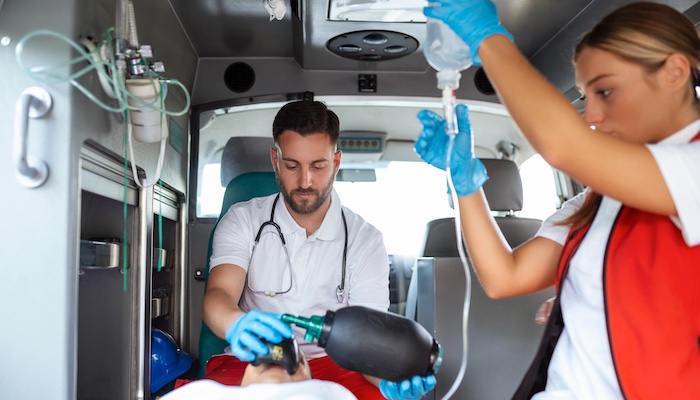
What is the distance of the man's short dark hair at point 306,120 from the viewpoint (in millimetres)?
2828

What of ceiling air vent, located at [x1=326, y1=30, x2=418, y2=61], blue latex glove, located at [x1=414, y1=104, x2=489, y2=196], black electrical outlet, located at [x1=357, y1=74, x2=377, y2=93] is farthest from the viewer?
black electrical outlet, located at [x1=357, y1=74, x2=377, y2=93]

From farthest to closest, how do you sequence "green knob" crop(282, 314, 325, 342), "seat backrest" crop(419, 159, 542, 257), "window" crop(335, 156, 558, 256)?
"window" crop(335, 156, 558, 256) < "seat backrest" crop(419, 159, 542, 257) < "green knob" crop(282, 314, 325, 342)

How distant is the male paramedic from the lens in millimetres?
2680

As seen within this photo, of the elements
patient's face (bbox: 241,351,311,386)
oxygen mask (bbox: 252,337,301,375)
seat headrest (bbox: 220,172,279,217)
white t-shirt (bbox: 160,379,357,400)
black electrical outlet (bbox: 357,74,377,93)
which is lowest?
white t-shirt (bbox: 160,379,357,400)

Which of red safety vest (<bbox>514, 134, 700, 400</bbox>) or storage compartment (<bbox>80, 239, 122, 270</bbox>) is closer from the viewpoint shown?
red safety vest (<bbox>514, 134, 700, 400</bbox>)

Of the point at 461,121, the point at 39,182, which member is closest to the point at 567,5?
the point at 461,121

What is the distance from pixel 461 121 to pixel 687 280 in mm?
729

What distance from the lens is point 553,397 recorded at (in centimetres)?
152

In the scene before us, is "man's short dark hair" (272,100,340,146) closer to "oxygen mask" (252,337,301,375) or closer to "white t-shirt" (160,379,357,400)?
"oxygen mask" (252,337,301,375)

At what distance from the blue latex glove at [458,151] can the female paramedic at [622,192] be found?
280 millimetres

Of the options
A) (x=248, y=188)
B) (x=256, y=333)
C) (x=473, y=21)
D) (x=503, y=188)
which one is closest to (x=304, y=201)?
(x=248, y=188)

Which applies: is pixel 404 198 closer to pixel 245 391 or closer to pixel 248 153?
pixel 248 153

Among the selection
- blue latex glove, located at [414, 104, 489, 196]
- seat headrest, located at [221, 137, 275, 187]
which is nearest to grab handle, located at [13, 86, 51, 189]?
blue latex glove, located at [414, 104, 489, 196]

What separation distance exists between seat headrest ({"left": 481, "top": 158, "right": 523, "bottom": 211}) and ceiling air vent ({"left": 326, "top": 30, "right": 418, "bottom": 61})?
81cm
